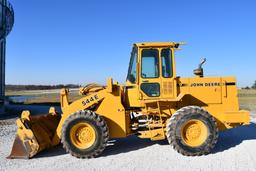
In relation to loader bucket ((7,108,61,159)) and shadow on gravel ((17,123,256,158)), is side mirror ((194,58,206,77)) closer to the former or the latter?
shadow on gravel ((17,123,256,158))

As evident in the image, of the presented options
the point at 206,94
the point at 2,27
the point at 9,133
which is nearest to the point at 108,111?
the point at 206,94

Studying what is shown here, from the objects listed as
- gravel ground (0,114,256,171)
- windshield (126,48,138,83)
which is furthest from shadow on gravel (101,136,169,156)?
windshield (126,48,138,83)

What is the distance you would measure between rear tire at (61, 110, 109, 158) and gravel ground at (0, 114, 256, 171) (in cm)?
22

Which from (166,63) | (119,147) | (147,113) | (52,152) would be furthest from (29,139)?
(166,63)

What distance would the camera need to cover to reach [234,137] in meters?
10.7

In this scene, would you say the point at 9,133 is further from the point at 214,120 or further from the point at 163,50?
the point at 214,120

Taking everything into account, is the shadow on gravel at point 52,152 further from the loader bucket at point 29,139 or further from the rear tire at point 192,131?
the rear tire at point 192,131

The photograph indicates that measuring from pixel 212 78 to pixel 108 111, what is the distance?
309cm

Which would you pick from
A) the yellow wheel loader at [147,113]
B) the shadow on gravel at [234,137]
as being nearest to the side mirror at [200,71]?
the yellow wheel loader at [147,113]

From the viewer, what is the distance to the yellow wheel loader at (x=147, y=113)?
8227mm

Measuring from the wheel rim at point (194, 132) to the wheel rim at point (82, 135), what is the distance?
7.87 feet

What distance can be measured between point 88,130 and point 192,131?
273cm

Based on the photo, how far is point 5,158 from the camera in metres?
8.12

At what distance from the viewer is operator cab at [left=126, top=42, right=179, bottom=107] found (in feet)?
29.1
